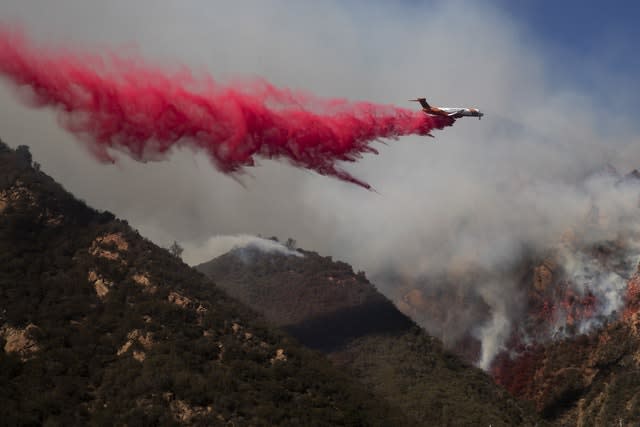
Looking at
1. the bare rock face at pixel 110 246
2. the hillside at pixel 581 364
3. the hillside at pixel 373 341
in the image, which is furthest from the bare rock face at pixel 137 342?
the hillside at pixel 581 364

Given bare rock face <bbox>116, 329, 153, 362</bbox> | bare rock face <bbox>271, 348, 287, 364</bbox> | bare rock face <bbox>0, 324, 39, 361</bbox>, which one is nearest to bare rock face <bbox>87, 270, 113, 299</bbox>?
bare rock face <bbox>116, 329, 153, 362</bbox>

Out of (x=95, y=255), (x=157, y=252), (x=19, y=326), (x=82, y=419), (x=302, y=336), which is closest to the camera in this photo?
(x=82, y=419)

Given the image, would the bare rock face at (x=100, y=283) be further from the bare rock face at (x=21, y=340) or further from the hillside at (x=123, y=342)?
the bare rock face at (x=21, y=340)

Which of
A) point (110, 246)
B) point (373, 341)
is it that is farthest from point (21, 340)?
point (373, 341)

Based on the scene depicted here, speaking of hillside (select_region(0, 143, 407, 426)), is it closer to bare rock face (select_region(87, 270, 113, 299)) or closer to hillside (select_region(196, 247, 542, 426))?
bare rock face (select_region(87, 270, 113, 299))

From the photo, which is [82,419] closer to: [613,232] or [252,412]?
[252,412]

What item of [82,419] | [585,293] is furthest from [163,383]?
[585,293]
